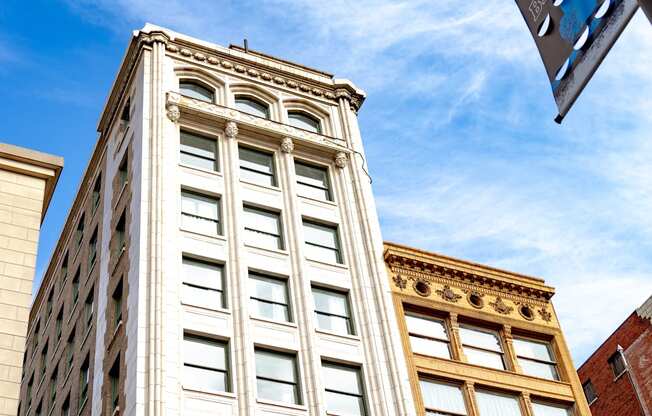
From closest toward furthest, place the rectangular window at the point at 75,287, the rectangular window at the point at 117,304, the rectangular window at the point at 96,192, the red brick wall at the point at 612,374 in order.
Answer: the rectangular window at the point at 117,304 → the rectangular window at the point at 75,287 → the rectangular window at the point at 96,192 → the red brick wall at the point at 612,374

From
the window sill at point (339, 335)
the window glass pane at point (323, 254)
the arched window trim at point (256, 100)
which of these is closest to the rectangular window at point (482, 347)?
the window sill at point (339, 335)

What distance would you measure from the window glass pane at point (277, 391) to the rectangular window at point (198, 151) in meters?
10.8

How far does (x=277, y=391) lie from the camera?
1379 inches

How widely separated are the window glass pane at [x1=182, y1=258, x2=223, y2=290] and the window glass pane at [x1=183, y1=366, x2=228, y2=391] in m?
3.96

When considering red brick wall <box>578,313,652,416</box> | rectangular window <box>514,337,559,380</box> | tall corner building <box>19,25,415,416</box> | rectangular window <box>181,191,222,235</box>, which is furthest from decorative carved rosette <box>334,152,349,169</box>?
red brick wall <box>578,313,652,416</box>

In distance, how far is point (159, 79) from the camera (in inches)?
1714

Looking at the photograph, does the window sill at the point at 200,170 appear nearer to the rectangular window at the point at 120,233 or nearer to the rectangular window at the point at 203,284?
the rectangular window at the point at 120,233

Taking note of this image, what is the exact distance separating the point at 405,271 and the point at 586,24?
30347 millimetres

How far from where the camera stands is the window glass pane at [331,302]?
39188 mm

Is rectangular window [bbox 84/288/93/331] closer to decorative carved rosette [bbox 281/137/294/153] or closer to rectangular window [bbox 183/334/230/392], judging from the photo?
rectangular window [bbox 183/334/230/392]

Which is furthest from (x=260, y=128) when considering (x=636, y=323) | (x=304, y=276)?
Answer: (x=636, y=323)

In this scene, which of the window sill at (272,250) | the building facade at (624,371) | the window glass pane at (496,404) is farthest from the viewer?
the building facade at (624,371)

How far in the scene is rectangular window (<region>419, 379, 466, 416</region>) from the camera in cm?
3784

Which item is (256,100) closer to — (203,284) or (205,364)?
(203,284)
